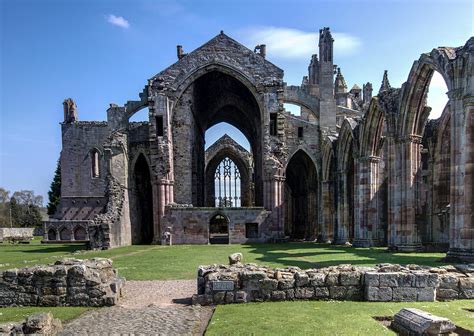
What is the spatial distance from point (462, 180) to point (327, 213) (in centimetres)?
1518

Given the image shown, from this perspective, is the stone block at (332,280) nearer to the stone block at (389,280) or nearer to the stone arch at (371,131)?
the stone block at (389,280)

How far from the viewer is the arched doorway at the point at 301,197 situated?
106 feet

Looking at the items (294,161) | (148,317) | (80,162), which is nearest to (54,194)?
(80,162)

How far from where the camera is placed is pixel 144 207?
106 feet

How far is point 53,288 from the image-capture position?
326 inches

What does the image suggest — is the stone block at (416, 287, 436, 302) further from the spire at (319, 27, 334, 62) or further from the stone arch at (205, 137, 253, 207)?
the stone arch at (205, 137, 253, 207)

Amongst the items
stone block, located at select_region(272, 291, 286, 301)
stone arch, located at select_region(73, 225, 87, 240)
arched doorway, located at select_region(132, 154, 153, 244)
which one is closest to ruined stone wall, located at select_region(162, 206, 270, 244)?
arched doorway, located at select_region(132, 154, 153, 244)

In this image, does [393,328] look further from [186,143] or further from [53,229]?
[53,229]

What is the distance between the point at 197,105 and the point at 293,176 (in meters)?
12.7

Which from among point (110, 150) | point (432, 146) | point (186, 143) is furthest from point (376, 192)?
point (110, 150)

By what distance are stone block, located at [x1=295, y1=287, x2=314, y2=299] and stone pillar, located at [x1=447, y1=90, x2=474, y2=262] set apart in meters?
7.20

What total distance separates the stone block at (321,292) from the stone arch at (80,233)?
113 feet

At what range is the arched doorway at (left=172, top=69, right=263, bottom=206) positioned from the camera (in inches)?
1154

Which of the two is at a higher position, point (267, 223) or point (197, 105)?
point (197, 105)
